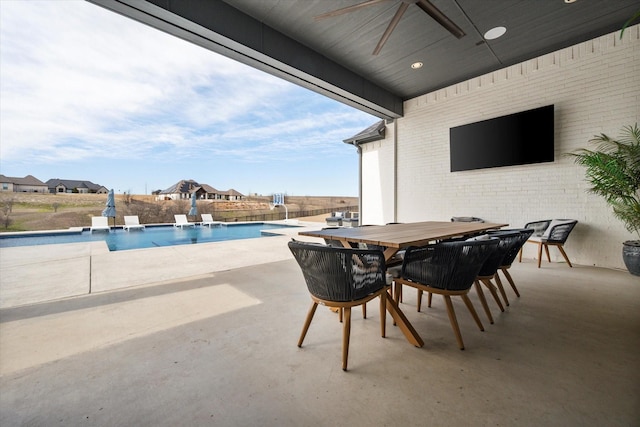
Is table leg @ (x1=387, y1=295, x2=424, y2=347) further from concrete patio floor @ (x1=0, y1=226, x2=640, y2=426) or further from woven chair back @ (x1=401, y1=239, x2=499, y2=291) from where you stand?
woven chair back @ (x1=401, y1=239, x2=499, y2=291)

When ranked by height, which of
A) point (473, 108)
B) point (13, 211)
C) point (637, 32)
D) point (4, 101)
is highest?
point (4, 101)

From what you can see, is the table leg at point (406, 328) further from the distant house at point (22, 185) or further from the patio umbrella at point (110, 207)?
the distant house at point (22, 185)

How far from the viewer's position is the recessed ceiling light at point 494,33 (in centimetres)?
369

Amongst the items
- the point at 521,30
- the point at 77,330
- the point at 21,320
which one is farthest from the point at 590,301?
the point at 21,320

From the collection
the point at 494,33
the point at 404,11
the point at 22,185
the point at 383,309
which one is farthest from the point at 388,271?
the point at 22,185

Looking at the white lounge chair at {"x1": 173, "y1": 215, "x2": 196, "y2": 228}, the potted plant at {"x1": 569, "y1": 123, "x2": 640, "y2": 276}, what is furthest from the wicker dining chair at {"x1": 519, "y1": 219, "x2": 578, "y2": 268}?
the white lounge chair at {"x1": 173, "y1": 215, "x2": 196, "y2": 228}

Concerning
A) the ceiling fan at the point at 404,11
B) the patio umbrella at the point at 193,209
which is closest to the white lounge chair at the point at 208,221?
the patio umbrella at the point at 193,209

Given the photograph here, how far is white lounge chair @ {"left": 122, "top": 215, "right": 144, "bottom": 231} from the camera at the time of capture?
10286 millimetres

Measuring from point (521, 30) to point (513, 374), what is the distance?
460cm

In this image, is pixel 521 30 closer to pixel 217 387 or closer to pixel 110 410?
pixel 217 387

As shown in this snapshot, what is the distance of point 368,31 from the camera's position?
3641mm

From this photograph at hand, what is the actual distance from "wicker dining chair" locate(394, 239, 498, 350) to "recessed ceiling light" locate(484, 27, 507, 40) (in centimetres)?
366

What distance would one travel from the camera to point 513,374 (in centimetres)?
147

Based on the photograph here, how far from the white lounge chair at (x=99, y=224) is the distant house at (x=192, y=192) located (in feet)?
11.9
